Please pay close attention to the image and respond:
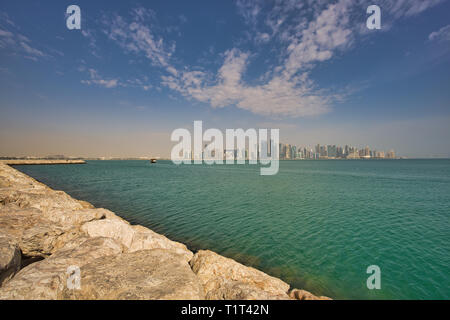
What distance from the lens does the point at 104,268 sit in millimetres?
6211

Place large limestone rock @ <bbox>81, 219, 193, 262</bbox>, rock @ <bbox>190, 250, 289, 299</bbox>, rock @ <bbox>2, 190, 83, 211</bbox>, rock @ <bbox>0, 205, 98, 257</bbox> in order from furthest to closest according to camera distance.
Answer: rock @ <bbox>2, 190, 83, 211</bbox>
large limestone rock @ <bbox>81, 219, 193, 262</bbox>
rock @ <bbox>0, 205, 98, 257</bbox>
rock @ <bbox>190, 250, 289, 299</bbox>

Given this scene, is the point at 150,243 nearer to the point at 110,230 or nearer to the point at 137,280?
the point at 110,230

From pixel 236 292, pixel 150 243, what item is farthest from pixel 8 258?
pixel 236 292

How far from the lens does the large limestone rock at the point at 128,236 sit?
31.0 ft

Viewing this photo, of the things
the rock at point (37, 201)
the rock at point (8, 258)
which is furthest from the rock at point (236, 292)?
the rock at point (37, 201)

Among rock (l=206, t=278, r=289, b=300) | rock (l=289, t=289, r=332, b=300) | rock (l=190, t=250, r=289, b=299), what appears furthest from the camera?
rock (l=190, t=250, r=289, b=299)

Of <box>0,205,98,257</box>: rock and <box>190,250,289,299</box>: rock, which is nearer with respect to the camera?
<box>190,250,289,299</box>: rock

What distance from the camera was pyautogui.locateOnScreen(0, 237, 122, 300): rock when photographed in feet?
15.7

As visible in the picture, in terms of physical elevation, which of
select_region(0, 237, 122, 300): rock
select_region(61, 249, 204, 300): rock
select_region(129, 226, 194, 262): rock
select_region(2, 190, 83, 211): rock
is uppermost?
select_region(2, 190, 83, 211): rock

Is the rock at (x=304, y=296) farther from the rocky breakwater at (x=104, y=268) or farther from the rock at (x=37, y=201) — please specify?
the rock at (x=37, y=201)

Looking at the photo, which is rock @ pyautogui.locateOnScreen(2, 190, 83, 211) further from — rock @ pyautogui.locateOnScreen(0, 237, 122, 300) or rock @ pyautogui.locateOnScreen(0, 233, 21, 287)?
rock @ pyautogui.locateOnScreen(0, 237, 122, 300)

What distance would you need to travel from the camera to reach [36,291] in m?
4.86

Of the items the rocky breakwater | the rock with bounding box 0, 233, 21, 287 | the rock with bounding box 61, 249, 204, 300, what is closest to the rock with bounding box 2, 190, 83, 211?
the rocky breakwater
